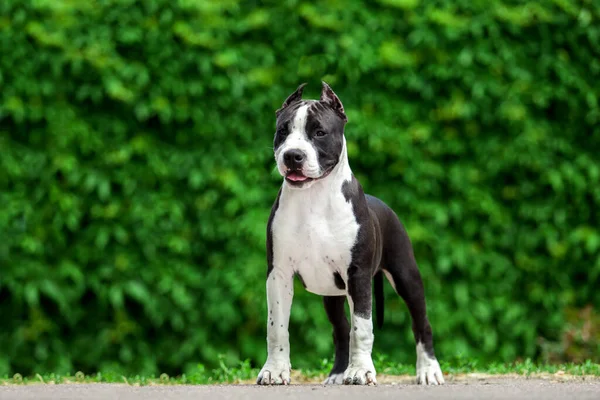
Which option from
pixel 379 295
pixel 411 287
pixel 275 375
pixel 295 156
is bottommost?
pixel 275 375

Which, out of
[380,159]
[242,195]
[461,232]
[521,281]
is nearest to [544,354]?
[521,281]

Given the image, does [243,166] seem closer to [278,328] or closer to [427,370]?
[427,370]

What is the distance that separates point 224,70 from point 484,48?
2228 mm

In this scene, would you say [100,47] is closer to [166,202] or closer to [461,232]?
[166,202]

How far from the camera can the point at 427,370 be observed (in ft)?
18.2

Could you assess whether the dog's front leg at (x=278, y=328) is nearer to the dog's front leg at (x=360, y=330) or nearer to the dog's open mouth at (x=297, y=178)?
the dog's front leg at (x=360, y=330)

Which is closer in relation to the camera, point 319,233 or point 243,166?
point 319,233

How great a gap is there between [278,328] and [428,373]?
1011mm

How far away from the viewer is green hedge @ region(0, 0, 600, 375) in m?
7.96

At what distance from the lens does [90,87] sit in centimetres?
804

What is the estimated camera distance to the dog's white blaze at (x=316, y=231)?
4.93 meters

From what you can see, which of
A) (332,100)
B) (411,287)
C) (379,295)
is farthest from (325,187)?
(379,295)

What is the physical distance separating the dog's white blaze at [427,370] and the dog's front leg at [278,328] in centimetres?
89

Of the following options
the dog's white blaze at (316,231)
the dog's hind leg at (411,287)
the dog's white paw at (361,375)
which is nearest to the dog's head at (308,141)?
the dog's white blaze at (316,231)
